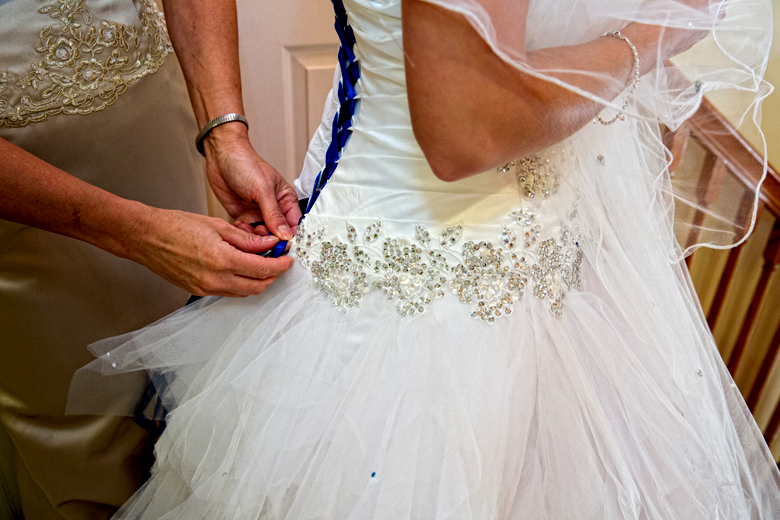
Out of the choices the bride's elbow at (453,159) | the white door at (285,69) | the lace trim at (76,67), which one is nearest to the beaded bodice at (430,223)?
the bride's elbow at (453,159)

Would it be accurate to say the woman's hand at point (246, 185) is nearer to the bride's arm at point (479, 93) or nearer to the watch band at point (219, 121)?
the watch band at point (219, 121)

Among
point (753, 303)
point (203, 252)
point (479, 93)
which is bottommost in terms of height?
point (753, 303)

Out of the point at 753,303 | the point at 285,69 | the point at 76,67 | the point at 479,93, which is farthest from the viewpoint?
the point at 285,69

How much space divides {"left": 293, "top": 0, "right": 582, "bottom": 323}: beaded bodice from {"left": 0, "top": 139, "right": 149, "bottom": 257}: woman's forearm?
0.32m

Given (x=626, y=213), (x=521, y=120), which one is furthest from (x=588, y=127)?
(x=521, y=120)

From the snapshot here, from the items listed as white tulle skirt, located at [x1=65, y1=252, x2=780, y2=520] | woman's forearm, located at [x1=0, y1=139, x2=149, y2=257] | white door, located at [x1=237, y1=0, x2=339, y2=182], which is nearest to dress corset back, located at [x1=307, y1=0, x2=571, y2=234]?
white tulle skirt, located at [x1=65, y1=252, x2=780, y2=520]

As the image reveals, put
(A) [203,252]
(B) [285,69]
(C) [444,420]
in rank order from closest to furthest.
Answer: (C) [444,420]
(A) [203,252]
(B) [285,69]

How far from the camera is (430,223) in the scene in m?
0.57

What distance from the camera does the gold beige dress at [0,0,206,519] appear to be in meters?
0.77

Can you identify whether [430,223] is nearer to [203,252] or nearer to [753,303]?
[203,252]

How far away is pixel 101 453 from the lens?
0.86m

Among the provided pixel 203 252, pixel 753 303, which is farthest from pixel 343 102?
pixel 753 303

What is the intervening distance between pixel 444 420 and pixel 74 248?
0.70 metres

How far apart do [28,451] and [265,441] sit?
1.84ft
